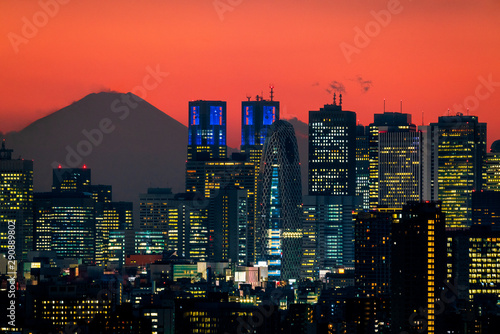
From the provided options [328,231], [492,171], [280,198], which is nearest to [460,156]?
[492,171]

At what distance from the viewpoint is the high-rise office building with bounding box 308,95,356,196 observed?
137125mm

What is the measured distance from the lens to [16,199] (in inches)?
4968

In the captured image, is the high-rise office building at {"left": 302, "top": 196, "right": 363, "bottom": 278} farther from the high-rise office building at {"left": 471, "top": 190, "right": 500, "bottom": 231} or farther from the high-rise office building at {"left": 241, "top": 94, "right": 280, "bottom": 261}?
the high-rise office building at {"left": 471, "top": 190, "right": 500, "bottom": 231}

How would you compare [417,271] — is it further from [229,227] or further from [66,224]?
[66,224]

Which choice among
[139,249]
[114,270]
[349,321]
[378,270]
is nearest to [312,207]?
[139,249]

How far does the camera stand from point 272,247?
12825 cm

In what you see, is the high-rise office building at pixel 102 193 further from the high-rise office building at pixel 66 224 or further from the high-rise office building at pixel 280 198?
the high-rise office building at pixel 280 198

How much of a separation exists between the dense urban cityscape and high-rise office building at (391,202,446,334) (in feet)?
0.26

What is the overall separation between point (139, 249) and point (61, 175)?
10.4 m

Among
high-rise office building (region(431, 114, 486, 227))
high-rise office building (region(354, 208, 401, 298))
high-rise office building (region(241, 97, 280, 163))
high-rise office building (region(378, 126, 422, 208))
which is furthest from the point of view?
high-rise office building (region(241, 97, 280, 163))

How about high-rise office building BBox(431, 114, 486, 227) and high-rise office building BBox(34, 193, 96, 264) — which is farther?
high-rise office building BBox(34, 193, 96, 264)

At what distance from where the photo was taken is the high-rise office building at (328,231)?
5128 inches

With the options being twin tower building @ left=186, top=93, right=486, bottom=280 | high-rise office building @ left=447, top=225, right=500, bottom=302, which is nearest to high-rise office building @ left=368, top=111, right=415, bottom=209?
twin tower building @ left=186, top=93, right=486, bottom=280

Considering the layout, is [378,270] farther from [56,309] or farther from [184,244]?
[184,244]
